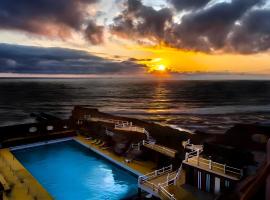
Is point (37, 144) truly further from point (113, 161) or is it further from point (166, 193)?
point (166, 193)

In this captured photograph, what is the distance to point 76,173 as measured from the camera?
28078mm

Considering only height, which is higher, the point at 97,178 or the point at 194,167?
the point at 194,167

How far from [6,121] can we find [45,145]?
5334cm

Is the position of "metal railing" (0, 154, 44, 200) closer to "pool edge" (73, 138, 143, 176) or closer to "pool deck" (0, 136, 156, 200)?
"pool deck" (0, 136, 156, 200)

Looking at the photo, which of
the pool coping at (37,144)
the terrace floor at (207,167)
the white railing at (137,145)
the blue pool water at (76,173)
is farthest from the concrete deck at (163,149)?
the pool coping at (37,144)

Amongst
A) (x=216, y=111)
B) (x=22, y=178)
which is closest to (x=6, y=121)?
(x=22, y=178)

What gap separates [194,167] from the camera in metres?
19.0

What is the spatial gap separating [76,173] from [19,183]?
6512mm

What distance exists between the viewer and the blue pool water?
77.6 feet

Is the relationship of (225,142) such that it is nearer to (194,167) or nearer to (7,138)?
(194,167)

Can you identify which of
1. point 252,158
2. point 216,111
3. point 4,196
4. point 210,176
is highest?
point 252,158

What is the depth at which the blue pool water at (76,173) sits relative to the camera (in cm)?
2364

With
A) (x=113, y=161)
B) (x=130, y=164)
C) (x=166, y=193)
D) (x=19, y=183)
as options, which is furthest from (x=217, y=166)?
(x=19, y=183)

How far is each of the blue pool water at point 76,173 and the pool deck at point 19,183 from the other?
1444 millimetres
